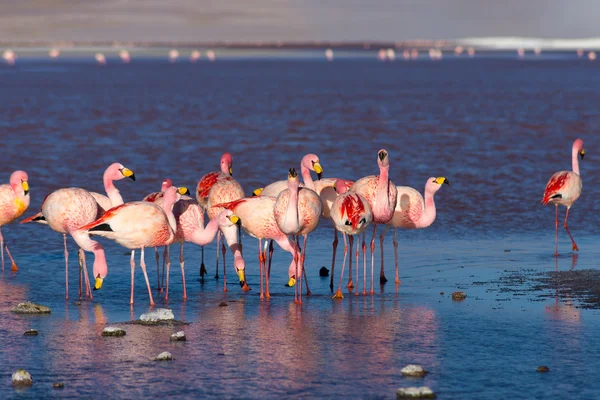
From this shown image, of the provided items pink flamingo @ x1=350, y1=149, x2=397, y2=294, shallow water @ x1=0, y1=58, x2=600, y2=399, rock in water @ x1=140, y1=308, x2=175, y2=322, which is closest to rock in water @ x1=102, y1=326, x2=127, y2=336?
shallow water @ x1=0, y1=58, x2=600, y2=399

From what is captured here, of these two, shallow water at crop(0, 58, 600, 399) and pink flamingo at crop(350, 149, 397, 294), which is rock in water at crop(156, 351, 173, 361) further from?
pink flamingo at crop(350, 149, 397, 294)

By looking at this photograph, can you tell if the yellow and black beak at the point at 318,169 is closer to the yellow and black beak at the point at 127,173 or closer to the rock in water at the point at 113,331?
the yellow and black beak at the point at 127,173

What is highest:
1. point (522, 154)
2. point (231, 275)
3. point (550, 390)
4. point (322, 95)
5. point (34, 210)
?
point (322, 95)

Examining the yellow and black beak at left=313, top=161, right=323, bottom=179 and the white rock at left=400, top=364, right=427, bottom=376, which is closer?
the white rock at left=400, top=364, right=427, bottom=376

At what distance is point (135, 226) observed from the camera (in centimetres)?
1077

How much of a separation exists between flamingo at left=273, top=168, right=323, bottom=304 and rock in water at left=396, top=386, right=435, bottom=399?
3448 millimetres

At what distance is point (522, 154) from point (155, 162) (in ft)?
27.7

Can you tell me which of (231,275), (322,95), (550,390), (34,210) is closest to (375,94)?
(322,95)

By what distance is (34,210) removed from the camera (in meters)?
17.0

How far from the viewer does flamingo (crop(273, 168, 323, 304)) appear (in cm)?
1077

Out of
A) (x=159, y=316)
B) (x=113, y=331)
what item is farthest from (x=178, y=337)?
(x=159, y=316)

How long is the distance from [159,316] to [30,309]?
4.43 feet

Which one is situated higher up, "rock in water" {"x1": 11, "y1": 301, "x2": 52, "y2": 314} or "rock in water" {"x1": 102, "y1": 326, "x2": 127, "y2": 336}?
"rock in water" {"x1": 11, "y1": 301, "x2": 52, "y2": 314}

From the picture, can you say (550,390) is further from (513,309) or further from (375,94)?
(375,94)
